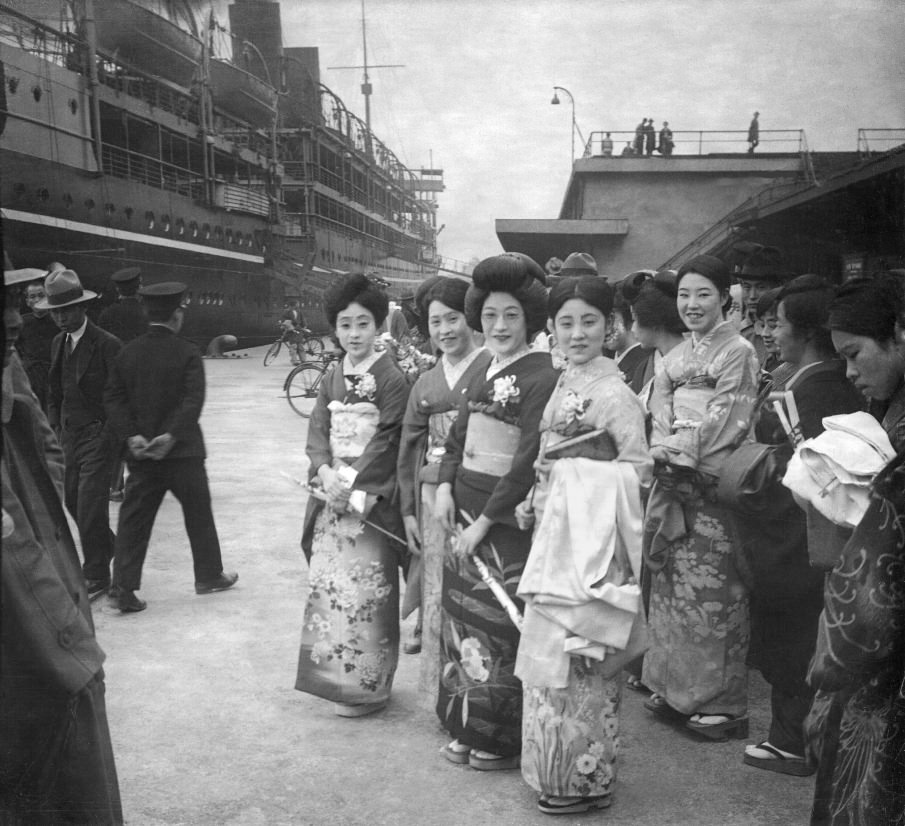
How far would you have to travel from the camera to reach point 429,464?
329cm

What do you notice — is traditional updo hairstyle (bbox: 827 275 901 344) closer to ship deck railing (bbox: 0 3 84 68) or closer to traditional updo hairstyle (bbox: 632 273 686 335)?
traditional updo hairstyle (bbox: 632 273 686 335)

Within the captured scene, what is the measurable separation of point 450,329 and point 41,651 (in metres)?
1.96

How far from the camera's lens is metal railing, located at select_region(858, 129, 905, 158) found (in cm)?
267

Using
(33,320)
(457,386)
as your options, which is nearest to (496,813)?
(457,386)

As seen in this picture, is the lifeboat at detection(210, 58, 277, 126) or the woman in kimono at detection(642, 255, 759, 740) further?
the lifeboat at detection(210, 58, 277, 126)

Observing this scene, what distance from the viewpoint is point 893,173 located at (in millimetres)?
2812

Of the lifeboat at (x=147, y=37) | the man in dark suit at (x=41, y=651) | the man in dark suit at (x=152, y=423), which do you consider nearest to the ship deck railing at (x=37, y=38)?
the lifeboat at (x=147, y=37)

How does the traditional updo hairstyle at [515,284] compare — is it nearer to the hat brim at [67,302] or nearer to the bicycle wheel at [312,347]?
the hat brim at [67,302]

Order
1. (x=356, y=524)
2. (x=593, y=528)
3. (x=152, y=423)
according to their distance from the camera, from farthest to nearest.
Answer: (x=152, y=423), (x=356, y=524), (x=593, y=528)

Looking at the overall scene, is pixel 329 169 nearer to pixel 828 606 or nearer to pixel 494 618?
pixel 494 618

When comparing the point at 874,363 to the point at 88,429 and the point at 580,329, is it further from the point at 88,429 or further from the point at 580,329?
the point at 88,429

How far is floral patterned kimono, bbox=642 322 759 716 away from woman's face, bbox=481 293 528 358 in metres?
0.73

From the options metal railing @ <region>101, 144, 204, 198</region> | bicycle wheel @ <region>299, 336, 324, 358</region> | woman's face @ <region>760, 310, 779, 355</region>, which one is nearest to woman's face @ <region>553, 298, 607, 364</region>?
woman's face @ <region>760, 310, 779, 355</region>

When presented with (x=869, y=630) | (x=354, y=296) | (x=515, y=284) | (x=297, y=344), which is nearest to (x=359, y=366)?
(x=354, y=296)
